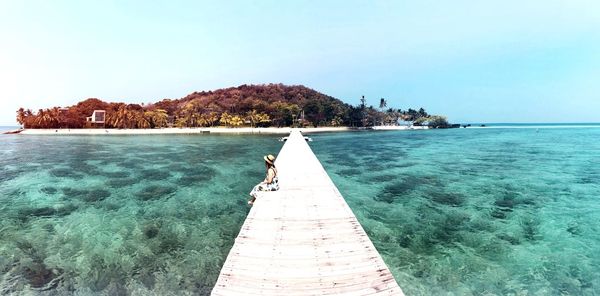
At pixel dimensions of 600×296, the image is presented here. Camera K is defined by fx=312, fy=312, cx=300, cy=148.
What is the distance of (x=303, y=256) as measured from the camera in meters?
8.99

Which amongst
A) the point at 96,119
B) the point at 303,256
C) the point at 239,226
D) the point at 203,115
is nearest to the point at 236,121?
the point at 203,115

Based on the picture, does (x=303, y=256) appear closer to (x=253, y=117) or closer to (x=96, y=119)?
(x=253, y=117)

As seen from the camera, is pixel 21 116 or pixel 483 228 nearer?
pixel 483 228

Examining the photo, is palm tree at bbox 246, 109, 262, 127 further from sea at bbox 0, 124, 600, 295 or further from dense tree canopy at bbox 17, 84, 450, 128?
sea at bbox 0, 124, 600, 295

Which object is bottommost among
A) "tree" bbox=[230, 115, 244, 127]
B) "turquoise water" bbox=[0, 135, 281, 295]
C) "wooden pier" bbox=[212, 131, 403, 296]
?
"turquoise water" bbox=[0, 135, 281, 295]

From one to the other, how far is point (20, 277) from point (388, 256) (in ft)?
44.5

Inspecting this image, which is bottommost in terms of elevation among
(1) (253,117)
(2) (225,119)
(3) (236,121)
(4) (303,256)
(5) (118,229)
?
(5) (118,229)

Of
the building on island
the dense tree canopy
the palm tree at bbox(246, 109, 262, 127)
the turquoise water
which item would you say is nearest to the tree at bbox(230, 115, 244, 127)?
the dense tree canopy

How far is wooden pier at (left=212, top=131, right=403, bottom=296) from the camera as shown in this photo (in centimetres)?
747

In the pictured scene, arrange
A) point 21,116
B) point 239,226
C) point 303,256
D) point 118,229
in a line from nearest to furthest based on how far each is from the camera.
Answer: point 303,256, point 118,229, point 239,226, point 21,116

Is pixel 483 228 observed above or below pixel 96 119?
below

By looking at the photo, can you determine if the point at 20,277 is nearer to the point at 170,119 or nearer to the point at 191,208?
the point at 191,208

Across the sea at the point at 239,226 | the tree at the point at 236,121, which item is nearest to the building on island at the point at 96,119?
the tree at the point at 236,121

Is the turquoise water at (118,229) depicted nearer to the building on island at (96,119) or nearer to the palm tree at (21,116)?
the building on island at (96,119)
